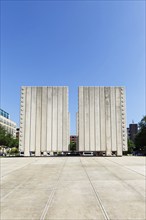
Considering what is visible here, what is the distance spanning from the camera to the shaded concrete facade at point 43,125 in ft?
173

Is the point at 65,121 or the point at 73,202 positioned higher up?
the point at 65,121

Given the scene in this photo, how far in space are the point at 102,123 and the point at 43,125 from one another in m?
13.9

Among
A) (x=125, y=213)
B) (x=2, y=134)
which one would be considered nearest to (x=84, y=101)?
(x=2, y=134)

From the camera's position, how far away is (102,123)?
5278 cm

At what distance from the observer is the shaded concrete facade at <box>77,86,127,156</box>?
173 ft

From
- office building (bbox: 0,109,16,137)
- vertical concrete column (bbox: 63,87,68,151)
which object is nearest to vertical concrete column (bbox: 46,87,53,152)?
vertical concrete column (bbox: 63,87,68,151)

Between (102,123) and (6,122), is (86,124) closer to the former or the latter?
(102,123)

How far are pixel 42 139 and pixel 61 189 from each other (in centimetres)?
4300

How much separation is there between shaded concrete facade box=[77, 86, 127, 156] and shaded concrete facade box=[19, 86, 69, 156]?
14.0 feet

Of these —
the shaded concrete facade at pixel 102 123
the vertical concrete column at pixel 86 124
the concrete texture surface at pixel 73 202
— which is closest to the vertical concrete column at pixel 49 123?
the shaded concrete facade at pixel 102 123

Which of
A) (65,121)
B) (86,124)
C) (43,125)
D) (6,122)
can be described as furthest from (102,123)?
(6,122)

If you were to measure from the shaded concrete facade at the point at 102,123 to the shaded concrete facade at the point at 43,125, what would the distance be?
4.25 meters

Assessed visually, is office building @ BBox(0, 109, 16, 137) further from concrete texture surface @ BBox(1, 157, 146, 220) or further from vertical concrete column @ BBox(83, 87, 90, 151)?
concrete texture surface @ BBox(1, 157, 146, 220)

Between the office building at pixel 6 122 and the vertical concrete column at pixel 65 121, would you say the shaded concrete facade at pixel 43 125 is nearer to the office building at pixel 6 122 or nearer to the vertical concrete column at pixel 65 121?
the vertical concrete column at pixel 65 121
